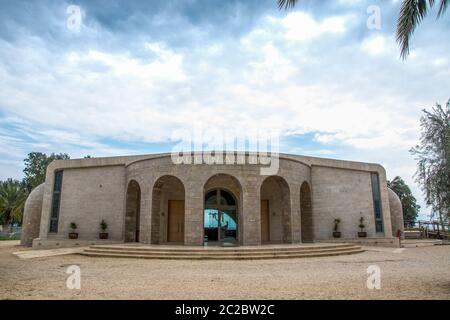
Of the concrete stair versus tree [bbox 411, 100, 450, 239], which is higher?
tree [bbox 411, 100, 450, 239]

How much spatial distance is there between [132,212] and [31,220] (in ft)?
28.6

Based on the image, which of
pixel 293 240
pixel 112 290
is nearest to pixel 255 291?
pixel 112 290

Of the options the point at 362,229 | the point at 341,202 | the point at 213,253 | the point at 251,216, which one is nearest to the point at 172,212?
the point at 251,216

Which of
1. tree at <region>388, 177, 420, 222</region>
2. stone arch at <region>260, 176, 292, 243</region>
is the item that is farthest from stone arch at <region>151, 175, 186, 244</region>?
tree at <region>388, 177, 420, 222</region>

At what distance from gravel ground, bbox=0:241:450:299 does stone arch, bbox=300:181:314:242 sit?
28.8ft

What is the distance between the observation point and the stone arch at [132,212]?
1967cm

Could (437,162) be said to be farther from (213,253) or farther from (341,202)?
(341,202)

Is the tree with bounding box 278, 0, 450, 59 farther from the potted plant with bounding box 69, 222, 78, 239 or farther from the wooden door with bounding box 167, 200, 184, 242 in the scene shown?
the potted plant with bounding box 69, 222, 78, 239

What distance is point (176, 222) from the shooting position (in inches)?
826

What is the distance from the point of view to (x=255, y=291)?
698 centimetres

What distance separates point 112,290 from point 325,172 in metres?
17.6

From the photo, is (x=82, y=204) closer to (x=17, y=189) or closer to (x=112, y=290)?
(x=112, y=290)

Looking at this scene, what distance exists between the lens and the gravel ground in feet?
21.6

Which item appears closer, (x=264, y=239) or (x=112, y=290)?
(x=112, y=290)
